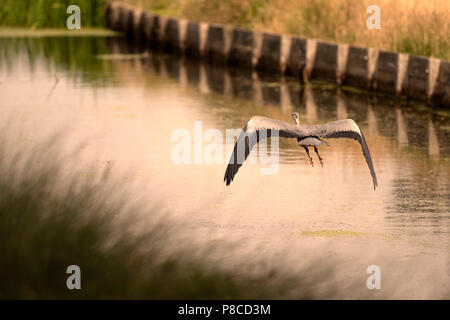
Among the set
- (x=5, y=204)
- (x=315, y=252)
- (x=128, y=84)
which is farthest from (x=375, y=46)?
(x=5, y=204)

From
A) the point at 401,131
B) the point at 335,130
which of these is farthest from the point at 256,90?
the point at 335,130

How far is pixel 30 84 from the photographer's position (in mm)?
22031

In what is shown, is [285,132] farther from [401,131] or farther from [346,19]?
[346,19]

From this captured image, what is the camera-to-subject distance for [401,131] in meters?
15.8

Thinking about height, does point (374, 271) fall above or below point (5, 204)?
below

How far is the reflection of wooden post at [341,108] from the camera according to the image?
684 inches

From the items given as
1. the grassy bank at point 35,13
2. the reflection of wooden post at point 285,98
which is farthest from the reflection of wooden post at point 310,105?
the grassy bank at point 35,13

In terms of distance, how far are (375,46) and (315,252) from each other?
13698 millimetres

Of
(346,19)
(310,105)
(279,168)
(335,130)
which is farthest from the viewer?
(346,19)

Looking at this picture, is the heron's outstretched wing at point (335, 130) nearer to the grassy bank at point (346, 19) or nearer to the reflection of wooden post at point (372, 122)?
the reflection of wooden post at point (372, 122)

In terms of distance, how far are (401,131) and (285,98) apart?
4451 mm

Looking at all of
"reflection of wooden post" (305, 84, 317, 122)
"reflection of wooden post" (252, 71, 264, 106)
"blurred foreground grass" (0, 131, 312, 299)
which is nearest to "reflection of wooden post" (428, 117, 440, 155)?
"reflection of wooden post" (305, 84, 317, 122)

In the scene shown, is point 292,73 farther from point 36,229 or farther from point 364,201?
point 36,229

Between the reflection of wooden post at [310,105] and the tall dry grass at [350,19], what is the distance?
1.88m
